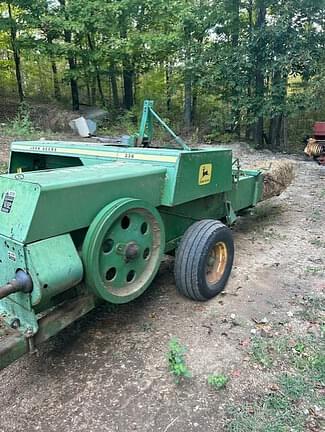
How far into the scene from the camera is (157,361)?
220cm

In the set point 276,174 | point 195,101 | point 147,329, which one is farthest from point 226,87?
point 147,329

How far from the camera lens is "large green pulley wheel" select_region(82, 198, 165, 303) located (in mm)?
1940

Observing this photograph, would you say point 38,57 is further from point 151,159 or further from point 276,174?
point 151,159

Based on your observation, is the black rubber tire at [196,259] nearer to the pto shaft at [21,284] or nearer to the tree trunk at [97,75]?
the pto shaft at [21,284]

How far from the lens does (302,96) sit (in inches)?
371

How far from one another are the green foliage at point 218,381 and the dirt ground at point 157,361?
31 millimetres

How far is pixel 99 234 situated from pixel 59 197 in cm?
28

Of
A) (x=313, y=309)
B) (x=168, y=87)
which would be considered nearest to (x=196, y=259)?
(x=313, y=309)

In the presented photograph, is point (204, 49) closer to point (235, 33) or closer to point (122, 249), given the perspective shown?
point (235, 33)

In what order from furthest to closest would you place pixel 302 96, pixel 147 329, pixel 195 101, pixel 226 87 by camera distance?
pixel 195 101
pixel 226 87
pixel 302 96
pixel 147 329

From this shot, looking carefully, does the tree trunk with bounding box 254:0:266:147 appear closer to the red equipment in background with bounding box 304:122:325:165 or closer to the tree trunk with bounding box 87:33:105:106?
the red equipment in background with bounding box 304:122:325:165

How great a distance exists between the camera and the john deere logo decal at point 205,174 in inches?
107

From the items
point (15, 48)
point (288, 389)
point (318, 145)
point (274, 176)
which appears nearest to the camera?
point (288, 389)

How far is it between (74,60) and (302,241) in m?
11.4
